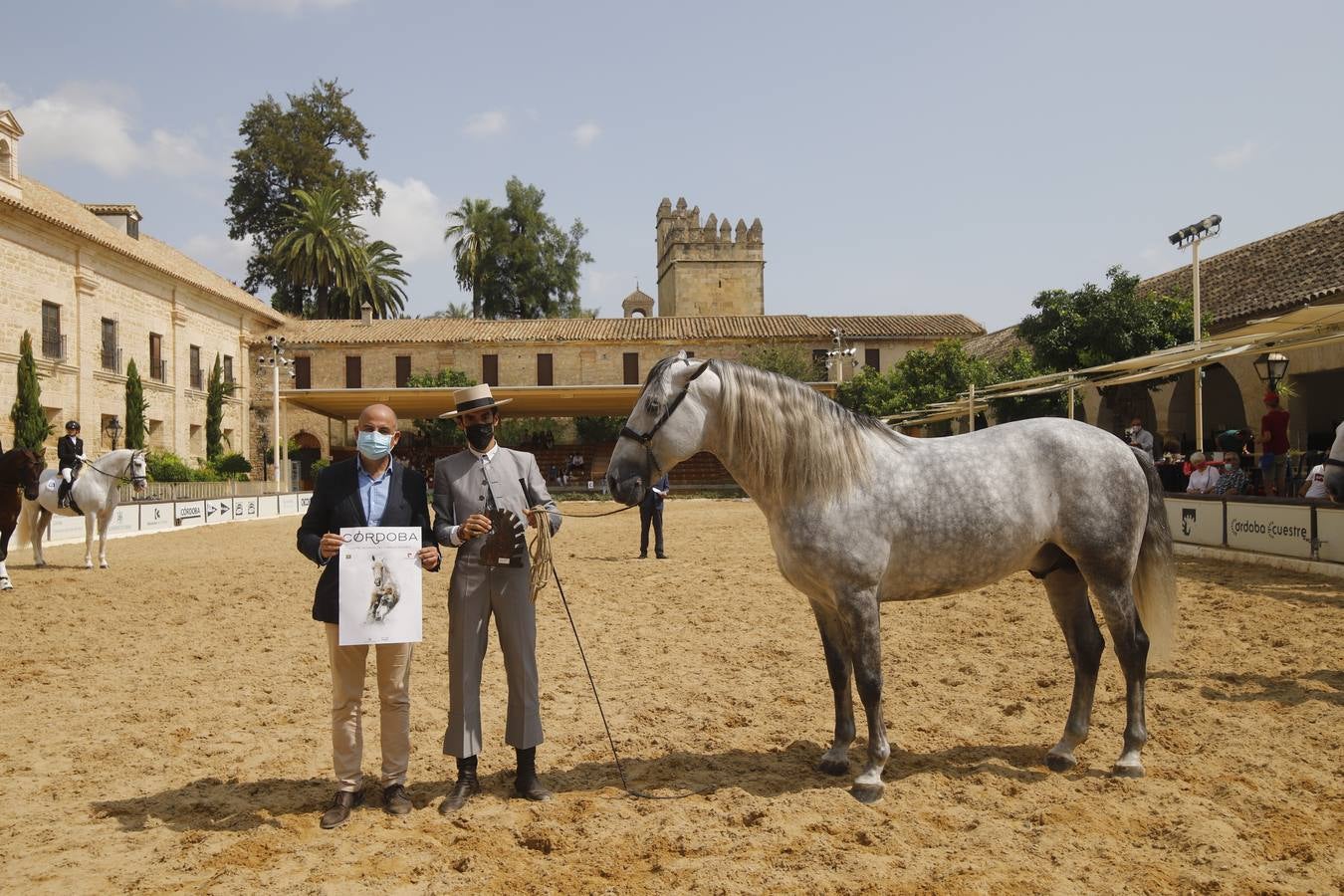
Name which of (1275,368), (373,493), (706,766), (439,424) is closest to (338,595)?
(373,493)

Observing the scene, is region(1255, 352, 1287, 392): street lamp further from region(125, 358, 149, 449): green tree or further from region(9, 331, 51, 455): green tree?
region(125, 358, 149, 449): green tree

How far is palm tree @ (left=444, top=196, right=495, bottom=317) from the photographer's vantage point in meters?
54.5

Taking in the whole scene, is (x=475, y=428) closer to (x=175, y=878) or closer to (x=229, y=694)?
(x=175, y=878)

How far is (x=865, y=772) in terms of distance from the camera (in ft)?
13.5

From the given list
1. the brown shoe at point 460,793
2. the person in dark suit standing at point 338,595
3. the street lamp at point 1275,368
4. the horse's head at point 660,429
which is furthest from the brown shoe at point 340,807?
the street lamp at point 1275,368

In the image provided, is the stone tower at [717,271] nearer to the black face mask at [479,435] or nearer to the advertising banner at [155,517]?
the advertising banner at [155,517]

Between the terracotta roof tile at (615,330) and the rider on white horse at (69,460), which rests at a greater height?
the terracotta roof tile at (615,330)

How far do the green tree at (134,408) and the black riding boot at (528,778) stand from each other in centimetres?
3155

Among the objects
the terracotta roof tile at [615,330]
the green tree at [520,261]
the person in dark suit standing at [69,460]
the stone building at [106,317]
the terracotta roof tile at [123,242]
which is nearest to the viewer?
the person in dark suit standing at [69,460]

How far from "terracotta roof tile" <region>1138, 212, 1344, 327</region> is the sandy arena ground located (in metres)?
14.7

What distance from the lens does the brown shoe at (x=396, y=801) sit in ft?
13.1

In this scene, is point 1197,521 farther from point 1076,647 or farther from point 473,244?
point 473,244

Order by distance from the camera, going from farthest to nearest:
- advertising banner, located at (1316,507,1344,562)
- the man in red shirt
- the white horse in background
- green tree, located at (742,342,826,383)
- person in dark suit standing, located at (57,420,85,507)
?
green tree, located at (742,342,826,383)
the man in red shirt
person in dark suit standing, located at (57,420,85,507)
the white horse in background
advertising banner, located at (1316,507,1344,562)

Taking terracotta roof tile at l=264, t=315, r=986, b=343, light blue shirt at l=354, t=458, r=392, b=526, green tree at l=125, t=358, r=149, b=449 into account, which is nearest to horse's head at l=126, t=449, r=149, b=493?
light blue shirt at l=354, t=458, r=392, b=526
